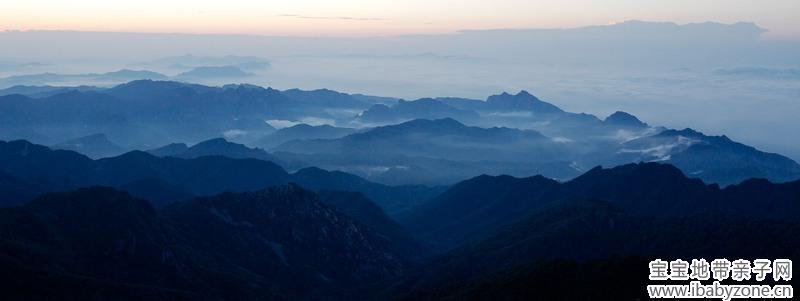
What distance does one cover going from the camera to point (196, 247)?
15138 centimetres

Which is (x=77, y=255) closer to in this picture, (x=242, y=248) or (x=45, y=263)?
(x=45, y=263)

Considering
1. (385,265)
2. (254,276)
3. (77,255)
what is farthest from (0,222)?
(385,265)

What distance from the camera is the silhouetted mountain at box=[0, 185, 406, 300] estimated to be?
122 metres

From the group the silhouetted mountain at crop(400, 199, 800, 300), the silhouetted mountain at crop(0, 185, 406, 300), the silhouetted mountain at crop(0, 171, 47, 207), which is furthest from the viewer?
the silhouetted mountain at crop(0, 171, 47, 207)

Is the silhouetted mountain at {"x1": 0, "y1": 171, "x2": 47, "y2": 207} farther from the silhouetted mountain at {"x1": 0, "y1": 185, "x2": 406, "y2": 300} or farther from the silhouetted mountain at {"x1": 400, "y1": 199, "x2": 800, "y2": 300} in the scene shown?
the silhouetted mountain at {"x1": 400, "y1": 199, "x2": 800, "y2": 300}

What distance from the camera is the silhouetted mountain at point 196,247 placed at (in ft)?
399

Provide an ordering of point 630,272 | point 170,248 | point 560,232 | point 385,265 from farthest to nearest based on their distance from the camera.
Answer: point 385,265
point 560,232
point 170,248
point 630,272

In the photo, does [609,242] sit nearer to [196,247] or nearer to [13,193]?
[196,247]

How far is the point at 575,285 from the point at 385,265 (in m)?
75.6

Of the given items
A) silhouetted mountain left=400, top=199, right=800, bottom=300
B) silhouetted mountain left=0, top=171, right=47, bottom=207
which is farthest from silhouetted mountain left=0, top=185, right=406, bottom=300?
silhouetted mountain left=0, top=171, right=47, bottom=207

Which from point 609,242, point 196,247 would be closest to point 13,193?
point 196,247

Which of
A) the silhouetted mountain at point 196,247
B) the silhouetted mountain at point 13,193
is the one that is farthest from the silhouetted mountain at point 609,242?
the silhouetted mountain at point 13,193

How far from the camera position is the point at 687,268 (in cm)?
7162

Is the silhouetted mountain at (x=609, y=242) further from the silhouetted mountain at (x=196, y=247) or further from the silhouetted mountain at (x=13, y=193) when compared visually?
the silhouetted mountain at (x=13, y=193)
